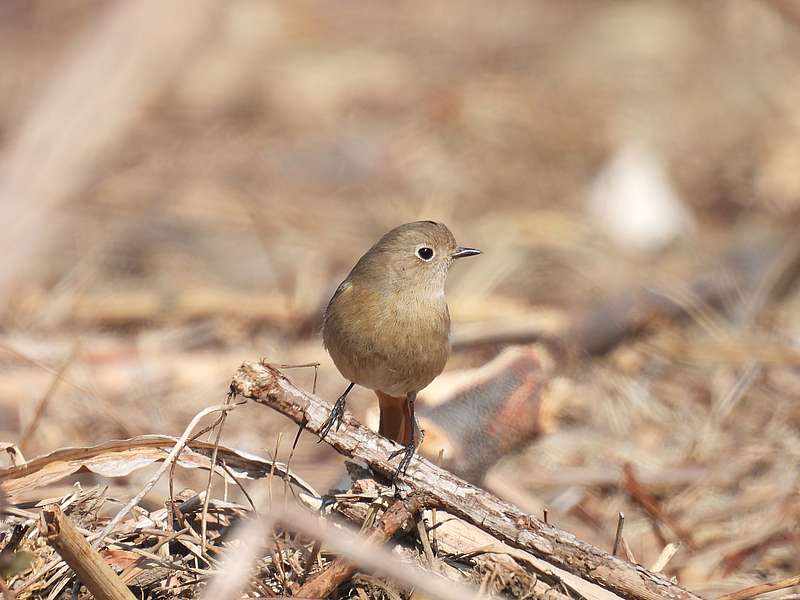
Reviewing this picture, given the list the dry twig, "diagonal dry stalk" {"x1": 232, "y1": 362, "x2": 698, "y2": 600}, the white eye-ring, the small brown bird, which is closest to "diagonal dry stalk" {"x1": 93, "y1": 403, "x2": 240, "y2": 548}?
"diagonal dry stalk" {"x1": 232, "y1": 362, "x2": 698, "y2": 600}

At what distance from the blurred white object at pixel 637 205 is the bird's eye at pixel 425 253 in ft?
11.7

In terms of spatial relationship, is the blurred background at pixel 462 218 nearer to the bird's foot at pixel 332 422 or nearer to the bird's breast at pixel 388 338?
the bird's breast at pixel 388 338

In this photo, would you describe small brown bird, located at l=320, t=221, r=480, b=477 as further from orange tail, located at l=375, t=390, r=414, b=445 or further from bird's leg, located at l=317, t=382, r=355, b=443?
bird's leg, located at l=317, t=382, r=355, b=443

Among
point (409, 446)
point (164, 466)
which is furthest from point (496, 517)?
point (164, 466)

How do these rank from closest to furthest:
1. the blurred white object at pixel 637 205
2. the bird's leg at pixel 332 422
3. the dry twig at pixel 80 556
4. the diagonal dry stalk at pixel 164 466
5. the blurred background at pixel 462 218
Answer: the dry twig at pixel 80 556
the diagonal dry stalk at pixel 164 466
the bird's leg at pixel 332 422
the blurred background at pixel 462 218
the blurred white object at pixel 637 205

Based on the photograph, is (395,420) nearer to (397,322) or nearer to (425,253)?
(397,322)

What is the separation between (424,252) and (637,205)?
3968 mm

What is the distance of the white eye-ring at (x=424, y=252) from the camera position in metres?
3.62

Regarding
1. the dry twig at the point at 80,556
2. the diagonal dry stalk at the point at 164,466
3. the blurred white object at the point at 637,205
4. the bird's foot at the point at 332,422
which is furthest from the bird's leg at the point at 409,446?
the blurred white object at the point at 637,205

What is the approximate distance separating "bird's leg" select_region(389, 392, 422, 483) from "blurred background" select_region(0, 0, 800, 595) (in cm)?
54

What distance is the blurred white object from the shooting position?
7.02 m

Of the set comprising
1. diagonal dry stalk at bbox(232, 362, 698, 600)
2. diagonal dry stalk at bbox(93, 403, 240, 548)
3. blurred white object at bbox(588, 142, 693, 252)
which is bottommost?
diagonal dry stalk at bbox(93, 403, 240, 548)

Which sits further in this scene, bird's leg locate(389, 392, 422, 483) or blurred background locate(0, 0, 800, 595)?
blurred background locate(0, 0, 800, 595)

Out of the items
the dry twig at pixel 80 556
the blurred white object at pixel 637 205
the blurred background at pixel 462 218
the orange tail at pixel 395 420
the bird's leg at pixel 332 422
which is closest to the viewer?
the dry twig at pixel 80 556
